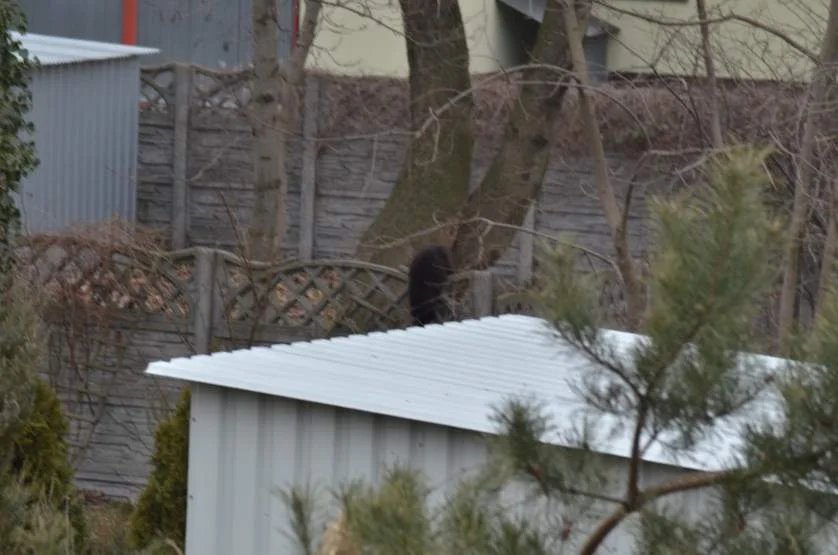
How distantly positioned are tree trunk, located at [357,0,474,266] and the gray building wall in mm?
7656

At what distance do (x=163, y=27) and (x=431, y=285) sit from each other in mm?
11344

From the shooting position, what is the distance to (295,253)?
15641mm

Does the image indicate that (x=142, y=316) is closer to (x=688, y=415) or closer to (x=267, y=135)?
(x=267, y=135)

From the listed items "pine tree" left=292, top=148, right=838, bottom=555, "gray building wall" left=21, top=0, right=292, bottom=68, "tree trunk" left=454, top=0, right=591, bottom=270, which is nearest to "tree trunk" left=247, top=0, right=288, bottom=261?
"tree trunk" left=454, top=0, right=591, bottom=270

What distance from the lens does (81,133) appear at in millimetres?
14453

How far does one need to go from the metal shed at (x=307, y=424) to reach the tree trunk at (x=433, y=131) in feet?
20.3

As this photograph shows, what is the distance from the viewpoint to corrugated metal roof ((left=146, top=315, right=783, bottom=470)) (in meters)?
5.04

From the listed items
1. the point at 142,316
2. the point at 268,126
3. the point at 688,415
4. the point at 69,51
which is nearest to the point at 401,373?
the point at 688,415

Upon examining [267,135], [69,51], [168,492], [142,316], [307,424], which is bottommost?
[168,492]

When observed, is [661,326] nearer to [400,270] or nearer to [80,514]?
[80,514]

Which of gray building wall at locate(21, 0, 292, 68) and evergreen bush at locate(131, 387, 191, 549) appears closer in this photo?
evergreen bush at locate(131, 387, 191, 549)

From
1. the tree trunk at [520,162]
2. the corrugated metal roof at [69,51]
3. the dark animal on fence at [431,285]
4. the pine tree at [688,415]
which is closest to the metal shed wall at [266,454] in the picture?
the pine tree at [688,415]

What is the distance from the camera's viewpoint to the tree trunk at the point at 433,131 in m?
11.8

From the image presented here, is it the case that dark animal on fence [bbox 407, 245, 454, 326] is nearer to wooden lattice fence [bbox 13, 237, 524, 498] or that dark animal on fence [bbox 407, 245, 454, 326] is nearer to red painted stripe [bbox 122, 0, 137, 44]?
wooden lattice fence [bbox 13, 237, 524, 498]
